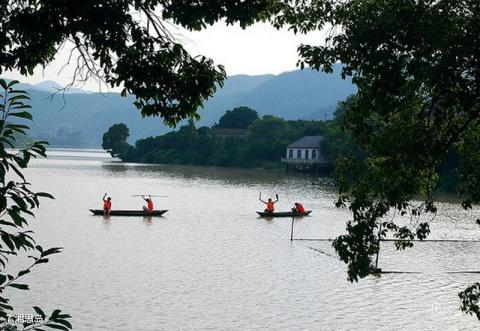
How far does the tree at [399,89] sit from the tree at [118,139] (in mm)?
161262

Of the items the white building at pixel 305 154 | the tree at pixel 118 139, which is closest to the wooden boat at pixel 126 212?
the white building at pixel 305 154

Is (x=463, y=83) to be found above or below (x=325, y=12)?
below

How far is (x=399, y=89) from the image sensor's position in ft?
32.7

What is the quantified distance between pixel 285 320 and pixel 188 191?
167ft

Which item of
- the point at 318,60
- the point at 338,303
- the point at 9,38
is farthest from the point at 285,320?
the point at 9,38

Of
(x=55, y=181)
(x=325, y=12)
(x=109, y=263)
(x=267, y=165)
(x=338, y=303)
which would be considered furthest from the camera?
(x=267, y=165)

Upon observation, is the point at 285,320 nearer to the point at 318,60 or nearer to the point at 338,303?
the point at 338,303

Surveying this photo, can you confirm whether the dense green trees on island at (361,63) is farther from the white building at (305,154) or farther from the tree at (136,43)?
the white building at (305,154)

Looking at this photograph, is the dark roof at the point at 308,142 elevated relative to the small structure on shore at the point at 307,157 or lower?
elevated

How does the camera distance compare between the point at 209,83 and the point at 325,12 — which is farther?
the point at 325,12

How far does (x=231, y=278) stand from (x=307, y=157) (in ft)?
320

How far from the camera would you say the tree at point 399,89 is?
945 centimetres

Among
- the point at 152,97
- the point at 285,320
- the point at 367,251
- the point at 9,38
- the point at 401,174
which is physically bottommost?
the point at 285,320

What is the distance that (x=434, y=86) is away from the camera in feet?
32.3
